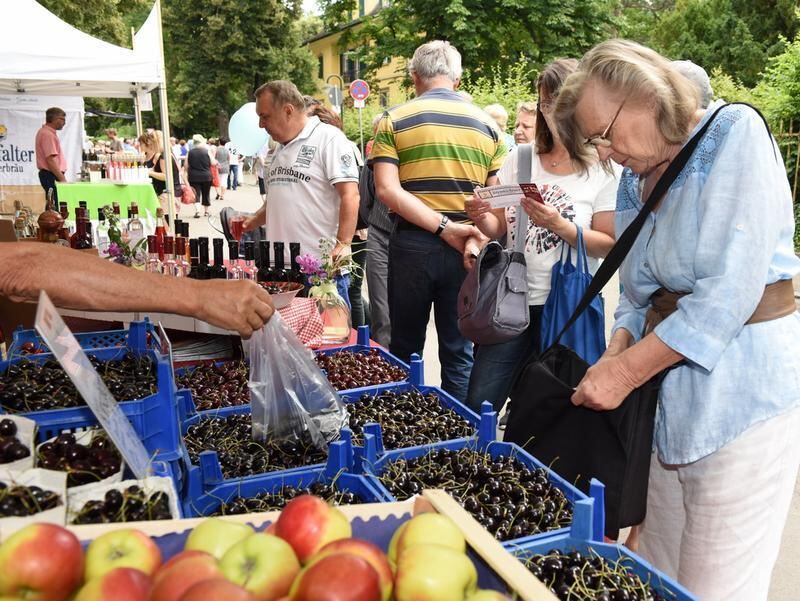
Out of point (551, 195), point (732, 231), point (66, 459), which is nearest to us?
point (66, 459)

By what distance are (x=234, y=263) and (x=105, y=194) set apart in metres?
7.15

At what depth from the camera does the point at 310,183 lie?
4.39 metres

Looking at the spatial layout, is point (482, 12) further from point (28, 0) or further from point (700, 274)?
point (700, 274)

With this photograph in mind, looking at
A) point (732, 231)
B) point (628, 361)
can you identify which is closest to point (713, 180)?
point (732, 231)

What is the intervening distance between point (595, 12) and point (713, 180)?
22797 millimetres

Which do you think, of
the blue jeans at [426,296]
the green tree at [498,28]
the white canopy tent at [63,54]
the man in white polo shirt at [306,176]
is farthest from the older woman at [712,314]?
the green tree at [498,28]

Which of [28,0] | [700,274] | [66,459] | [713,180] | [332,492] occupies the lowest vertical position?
[332,492]

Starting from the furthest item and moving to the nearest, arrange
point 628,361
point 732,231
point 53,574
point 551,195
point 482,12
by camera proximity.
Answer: point 482,12
point 551,195
point 628,361
point 732,231
point 53,574

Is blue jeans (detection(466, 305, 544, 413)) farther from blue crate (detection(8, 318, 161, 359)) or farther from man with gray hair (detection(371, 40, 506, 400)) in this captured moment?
blue crate (detection(8, 318, 161, 359))

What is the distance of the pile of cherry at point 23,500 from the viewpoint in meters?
1.20

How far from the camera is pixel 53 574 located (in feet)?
3.01

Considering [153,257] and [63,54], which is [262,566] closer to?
[153,257]

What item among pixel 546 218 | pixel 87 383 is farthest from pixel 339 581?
pixel 546 218

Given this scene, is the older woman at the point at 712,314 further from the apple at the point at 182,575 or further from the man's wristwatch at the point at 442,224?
the man's wristwatch at the point at 442,224
